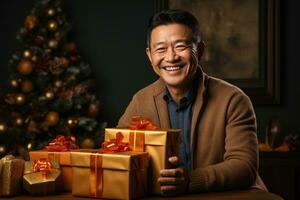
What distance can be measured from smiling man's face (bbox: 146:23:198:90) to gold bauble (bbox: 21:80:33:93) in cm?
252

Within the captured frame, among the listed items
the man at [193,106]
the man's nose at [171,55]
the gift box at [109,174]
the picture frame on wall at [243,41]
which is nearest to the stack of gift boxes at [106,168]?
the gift box at [109,174]

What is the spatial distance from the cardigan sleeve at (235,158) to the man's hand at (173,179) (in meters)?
0.07

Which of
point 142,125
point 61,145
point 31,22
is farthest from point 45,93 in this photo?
point 142,125

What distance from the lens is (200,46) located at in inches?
87.7

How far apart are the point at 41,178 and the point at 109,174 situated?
0.77 feet

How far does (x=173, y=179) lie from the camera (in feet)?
5.49

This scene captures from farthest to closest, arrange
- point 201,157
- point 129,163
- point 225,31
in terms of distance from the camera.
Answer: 1. point 225,31
2. point 201,157
3. point 129,163

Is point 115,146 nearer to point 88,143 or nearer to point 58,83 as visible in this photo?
point 88,143

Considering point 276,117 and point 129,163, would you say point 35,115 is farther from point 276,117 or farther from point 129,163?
point 129,163

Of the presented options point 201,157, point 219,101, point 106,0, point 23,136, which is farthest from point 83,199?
point 106,0

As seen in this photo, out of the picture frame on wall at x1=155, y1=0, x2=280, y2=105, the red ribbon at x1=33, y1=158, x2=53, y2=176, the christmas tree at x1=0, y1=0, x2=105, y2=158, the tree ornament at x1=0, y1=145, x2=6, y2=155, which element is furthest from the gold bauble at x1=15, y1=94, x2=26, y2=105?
the red ribbon at x1=33, y1=158, x2=53, y2=176

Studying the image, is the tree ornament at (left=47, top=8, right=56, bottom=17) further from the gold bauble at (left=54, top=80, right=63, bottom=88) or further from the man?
the man

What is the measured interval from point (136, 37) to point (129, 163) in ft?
11.4

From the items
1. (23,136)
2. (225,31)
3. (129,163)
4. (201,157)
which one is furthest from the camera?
(225,31)
